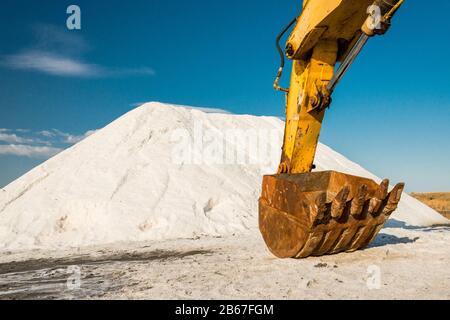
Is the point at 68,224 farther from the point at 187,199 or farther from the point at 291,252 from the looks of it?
the point at 291,252

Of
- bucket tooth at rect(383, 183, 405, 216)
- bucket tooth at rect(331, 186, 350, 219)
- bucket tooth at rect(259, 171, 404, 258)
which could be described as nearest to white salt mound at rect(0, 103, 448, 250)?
bucket tooth at rect(259, 171, 404, 258)

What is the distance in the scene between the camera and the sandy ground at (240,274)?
4.32 m

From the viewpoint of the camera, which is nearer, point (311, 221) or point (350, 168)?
point (311, 221)

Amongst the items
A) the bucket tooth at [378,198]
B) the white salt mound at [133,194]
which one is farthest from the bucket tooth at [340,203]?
the white salt mound at [133,194]

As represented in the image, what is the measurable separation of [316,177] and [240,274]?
2005mm

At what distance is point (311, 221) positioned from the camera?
504 cm

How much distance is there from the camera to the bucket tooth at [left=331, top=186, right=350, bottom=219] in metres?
4.99

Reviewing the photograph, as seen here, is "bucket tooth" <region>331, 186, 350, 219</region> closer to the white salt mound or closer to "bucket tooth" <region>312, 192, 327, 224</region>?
"bucket tooth" <region>312, 192, 327, 224</region>

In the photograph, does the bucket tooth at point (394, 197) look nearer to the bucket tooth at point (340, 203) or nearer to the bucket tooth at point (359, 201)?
the bucket tooth at point (359, 201)

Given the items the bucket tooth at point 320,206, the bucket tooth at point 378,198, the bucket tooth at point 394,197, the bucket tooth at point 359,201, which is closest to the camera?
the bucket tooth at point 320,206

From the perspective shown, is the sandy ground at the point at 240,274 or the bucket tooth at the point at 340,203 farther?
the bucket tooth at the point at 340,203

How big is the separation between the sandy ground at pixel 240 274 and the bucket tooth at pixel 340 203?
734 mm
